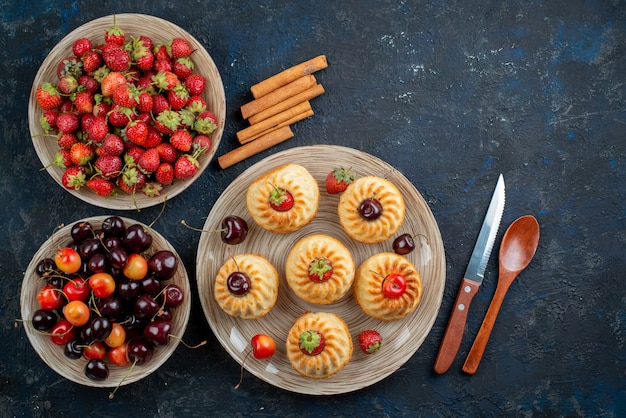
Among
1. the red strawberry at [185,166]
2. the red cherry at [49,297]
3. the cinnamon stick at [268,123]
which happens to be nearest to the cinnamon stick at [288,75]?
the cinnamon stick at [268,123]

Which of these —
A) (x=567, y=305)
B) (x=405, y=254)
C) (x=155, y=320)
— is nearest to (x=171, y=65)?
(x=155, y=320)

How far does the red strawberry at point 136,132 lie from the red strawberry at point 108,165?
0.12 m

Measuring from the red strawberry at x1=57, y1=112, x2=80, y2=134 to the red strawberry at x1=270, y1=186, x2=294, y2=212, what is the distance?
103 cm

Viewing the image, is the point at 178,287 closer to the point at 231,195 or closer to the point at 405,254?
the point at 231,195

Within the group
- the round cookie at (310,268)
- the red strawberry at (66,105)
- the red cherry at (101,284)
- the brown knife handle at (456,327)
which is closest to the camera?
the red cherry at (101,284)

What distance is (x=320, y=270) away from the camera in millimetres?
2578

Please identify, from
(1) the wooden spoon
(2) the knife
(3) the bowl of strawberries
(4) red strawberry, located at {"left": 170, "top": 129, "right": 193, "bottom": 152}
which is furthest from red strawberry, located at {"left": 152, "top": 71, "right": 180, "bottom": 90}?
(1) the wooden spoon

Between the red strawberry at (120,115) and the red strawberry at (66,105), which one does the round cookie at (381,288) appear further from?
the red strawberry at (66,105)

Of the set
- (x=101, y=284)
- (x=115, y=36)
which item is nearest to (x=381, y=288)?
(x=101, y=284)

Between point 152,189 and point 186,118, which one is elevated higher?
point 186,118

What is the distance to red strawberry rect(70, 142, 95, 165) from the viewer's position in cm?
269

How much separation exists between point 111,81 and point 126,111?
0.16 meters

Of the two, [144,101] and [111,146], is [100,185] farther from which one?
[144,101]

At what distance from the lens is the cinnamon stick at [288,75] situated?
2953 millimetres
